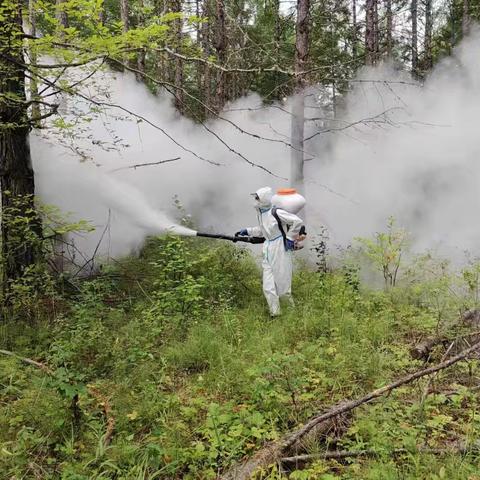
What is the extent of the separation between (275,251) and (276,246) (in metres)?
0.07

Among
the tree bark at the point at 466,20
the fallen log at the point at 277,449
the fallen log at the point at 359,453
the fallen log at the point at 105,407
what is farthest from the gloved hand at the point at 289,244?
the tree bark at the point at 466,20

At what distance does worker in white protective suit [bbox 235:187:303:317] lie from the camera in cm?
572

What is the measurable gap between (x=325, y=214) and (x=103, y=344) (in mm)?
8567

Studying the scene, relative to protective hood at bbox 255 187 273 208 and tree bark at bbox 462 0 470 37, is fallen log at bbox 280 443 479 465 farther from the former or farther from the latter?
tree bark at bbox 462 0 470 37

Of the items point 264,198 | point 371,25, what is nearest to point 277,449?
point 264,198

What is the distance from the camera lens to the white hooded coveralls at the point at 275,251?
5.72 metres

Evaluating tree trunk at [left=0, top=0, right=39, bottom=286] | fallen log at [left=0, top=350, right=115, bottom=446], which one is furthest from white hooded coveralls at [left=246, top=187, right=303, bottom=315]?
tree trunk at [left=0, top=0, right=39, bottom=286]

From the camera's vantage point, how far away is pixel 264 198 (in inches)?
229

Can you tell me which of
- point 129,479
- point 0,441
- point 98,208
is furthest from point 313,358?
point 98,208

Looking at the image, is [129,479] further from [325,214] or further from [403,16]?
[403,16]

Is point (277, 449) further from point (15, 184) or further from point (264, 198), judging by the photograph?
point (15, 184)

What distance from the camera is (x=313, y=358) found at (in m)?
4.26

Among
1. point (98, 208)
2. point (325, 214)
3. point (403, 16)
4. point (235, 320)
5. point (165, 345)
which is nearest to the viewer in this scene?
point (165, 345)

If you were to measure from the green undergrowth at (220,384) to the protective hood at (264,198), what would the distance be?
133 centimetres
